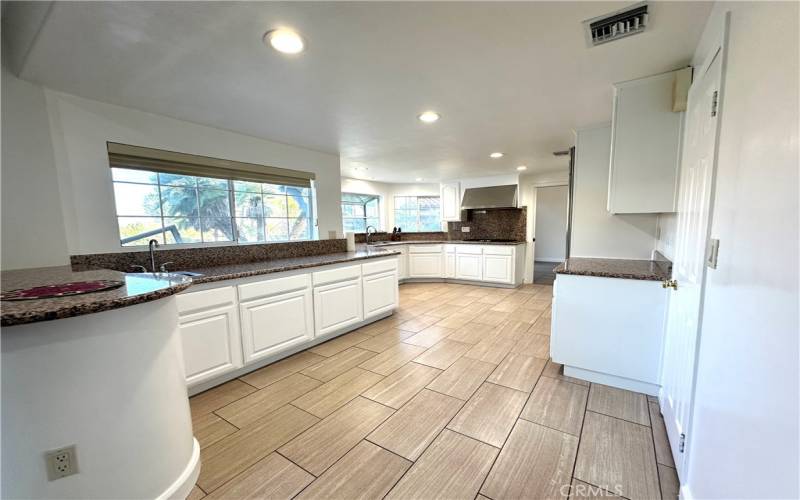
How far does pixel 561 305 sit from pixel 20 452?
9.10 ft

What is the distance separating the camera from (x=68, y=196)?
78.7 inches

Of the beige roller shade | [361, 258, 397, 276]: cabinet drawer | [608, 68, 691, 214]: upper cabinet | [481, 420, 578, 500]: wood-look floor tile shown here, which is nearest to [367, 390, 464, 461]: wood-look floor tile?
[481, 420, 578, 500]: wood-look floor tile

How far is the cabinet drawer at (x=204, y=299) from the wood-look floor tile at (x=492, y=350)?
6.72 ft

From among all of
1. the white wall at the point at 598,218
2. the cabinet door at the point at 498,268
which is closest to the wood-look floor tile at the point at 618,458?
the white wall at the point at 598,218

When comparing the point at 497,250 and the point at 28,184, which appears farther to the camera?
the point at 497,250

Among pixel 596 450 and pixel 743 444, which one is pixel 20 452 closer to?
pixel 743 444

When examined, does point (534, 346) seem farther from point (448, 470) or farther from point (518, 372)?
point (448, 470)

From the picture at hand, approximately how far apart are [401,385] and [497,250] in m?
3.68

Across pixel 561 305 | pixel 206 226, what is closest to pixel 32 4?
pixel 206 226

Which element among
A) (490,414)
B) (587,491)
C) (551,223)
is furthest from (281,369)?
(551,223)

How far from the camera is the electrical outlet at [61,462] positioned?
98cm

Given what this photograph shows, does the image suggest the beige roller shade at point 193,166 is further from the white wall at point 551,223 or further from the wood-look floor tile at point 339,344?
the white wall at point 551,223

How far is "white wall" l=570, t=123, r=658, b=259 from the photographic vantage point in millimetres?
2623

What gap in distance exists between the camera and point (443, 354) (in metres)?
2.68
